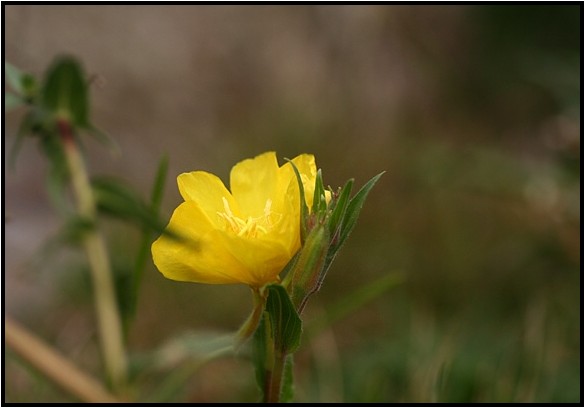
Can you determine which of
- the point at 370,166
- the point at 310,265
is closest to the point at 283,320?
the point at 310,265

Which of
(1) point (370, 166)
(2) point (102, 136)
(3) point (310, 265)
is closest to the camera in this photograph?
(3) point (310, 265)

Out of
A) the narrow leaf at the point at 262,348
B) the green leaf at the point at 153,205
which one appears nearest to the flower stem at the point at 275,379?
the narrow leaf at the point at 262,348

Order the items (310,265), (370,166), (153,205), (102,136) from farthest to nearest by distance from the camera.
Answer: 1. (370,166)
2. (102,136)
3. (153,205)
4. (310,265)

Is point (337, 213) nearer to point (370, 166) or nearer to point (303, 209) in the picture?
point (303, 209)

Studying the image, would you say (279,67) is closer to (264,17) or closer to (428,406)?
(264,17)

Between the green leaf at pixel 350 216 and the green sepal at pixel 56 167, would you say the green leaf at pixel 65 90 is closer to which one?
the green sepal at pixel 56 167

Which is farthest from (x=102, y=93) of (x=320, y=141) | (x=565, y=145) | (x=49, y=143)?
(x=49, y=143)
